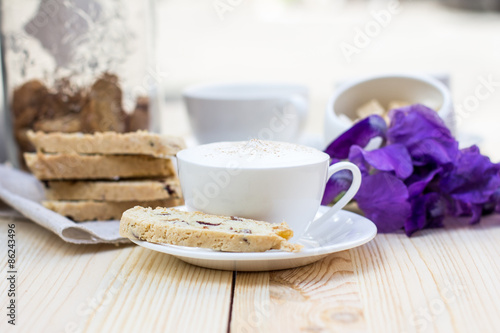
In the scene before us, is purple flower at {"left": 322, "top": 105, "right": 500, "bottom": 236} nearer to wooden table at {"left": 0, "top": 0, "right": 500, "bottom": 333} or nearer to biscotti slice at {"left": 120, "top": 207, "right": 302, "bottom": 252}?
wooden table at {"left": 0, "top": 0, "right": 500, "bottom": 333}

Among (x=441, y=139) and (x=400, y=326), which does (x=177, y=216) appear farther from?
(x=441, y=139)

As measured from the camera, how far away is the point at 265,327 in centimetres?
65

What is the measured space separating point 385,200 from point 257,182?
29 centimetres

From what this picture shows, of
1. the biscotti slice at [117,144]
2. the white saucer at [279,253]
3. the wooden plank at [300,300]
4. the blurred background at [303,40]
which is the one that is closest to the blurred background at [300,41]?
the blurred background at [303,40]

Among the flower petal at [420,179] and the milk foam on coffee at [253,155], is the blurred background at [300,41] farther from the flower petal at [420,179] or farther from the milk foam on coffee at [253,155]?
the milk foam on coffee at [253,155]

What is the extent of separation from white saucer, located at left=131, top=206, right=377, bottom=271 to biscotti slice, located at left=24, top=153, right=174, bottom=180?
0.26 m

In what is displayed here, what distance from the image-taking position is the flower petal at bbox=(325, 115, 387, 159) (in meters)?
1.06

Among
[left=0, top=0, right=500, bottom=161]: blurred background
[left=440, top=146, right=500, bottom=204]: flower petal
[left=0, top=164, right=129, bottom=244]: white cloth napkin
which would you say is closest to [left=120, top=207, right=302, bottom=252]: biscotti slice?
[left=0, top=164, right=129, bottom=244]: white cloth napkin

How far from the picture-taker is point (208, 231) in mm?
752

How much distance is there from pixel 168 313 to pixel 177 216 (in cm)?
18

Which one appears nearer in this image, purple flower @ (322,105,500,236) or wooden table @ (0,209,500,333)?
wooden table @ (0,209,500,333)

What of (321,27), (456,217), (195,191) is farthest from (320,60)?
(195,191)

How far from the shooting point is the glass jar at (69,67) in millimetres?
1214

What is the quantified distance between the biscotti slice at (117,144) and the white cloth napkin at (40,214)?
Answer: 117 millimetres
